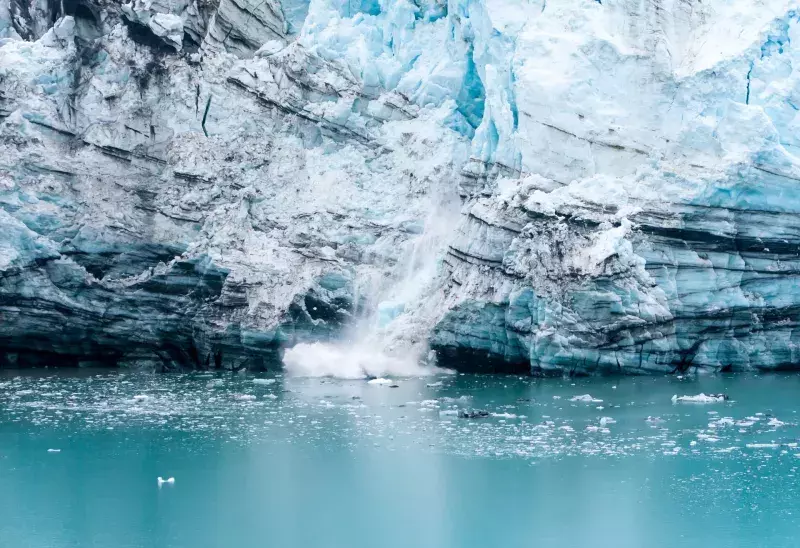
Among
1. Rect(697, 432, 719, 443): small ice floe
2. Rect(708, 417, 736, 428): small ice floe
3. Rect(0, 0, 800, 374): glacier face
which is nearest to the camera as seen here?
Rect(697, 432, 719, 443): small ice floe

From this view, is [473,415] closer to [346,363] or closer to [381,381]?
[381,381]

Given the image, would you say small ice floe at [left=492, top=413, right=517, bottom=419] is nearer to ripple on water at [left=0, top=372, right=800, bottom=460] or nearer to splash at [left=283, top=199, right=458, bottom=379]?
ripple on water at [left=0, top=372, right=800, bottom=460]

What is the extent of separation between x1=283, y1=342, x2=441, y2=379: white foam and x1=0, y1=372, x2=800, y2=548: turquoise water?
1559mm

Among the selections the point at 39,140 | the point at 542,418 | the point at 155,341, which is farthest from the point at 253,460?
the point at 39,140

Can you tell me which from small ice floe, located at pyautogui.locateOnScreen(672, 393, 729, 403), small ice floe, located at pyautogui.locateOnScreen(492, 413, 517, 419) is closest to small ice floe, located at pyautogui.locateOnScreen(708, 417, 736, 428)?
small ice floe, located at pyautogui.locateOnScreen(672, 393, 729, 403)

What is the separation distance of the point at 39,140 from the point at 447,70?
800cm

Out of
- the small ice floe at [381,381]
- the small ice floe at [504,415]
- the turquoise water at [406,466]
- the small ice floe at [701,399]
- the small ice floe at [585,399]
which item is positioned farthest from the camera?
the small ice floe at [381,381]

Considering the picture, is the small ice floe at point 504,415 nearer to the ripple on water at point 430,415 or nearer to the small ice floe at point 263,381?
the ripple on water at point 430,415

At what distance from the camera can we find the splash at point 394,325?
19078 mm

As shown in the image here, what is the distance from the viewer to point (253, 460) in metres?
12.5

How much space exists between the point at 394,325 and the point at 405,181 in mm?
3212

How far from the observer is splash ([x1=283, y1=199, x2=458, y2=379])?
62.6 ft

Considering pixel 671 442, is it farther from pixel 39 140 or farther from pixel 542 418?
pixel 39 140

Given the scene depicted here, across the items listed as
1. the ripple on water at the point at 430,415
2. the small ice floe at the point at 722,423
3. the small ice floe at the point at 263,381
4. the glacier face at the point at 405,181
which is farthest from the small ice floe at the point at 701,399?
the small ice floe at the point at 263,381
